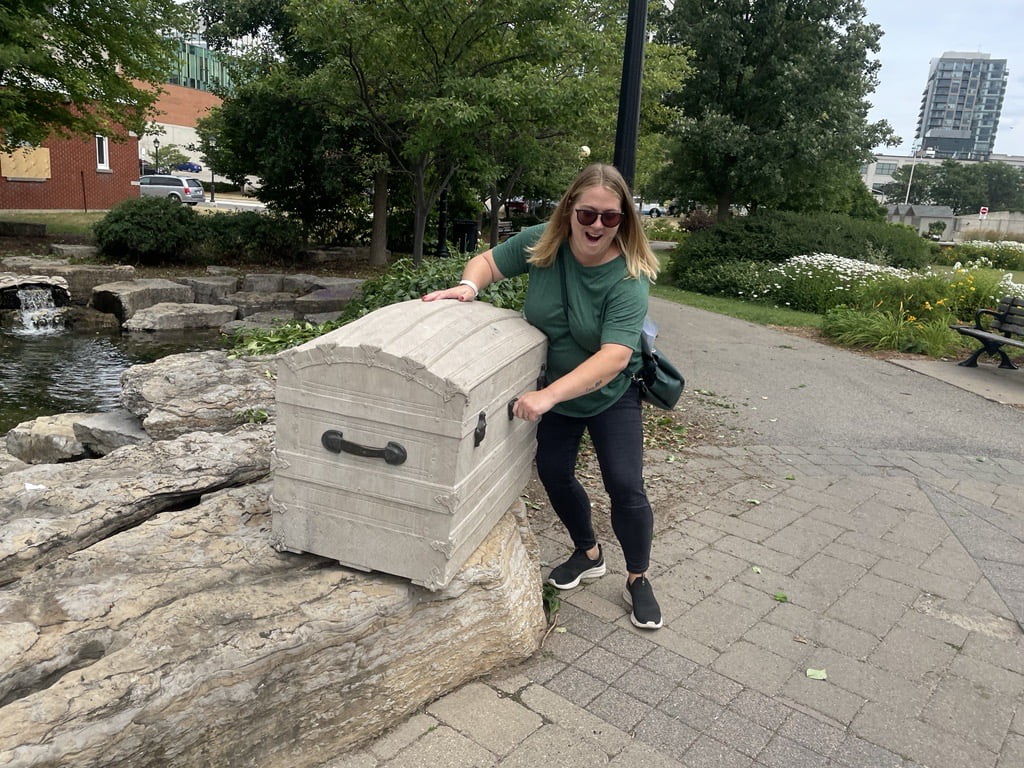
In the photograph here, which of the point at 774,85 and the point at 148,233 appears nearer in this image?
the point at 148,233

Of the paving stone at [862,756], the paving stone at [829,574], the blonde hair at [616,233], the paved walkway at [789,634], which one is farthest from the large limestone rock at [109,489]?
the paving stone at [829,574]

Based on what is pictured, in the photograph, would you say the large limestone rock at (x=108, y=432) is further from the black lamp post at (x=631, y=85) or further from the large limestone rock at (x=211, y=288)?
the large limestone rock at (x=211, y=288)

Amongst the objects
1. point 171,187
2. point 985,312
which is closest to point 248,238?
point 985,312

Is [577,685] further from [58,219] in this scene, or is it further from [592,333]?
[58,219]

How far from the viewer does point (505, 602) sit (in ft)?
9.12

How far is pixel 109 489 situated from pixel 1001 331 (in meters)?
10.7

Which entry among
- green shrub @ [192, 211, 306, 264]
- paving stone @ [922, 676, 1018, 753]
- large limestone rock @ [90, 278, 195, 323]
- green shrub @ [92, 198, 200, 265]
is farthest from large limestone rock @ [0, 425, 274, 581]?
green shrub @ [192, 211, 306, 264]

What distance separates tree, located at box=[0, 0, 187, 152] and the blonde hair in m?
12.5

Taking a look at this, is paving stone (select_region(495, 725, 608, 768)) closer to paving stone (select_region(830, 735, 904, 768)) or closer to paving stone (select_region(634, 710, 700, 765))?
Result: paving stone (select_region(634, 710, 700, 765))

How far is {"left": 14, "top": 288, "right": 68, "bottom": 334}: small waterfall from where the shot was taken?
1105 centimetres

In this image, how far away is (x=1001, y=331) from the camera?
10.0m

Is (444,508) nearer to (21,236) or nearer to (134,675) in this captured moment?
(134,675)

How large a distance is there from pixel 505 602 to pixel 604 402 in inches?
33.1

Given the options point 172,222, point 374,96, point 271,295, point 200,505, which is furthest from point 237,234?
point 200,505
